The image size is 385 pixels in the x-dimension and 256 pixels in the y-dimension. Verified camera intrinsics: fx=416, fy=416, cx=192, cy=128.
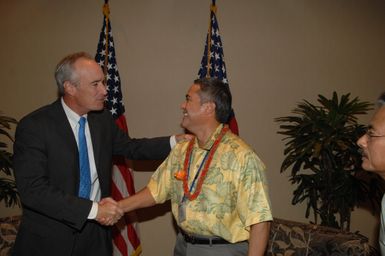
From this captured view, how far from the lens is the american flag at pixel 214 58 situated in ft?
12.8

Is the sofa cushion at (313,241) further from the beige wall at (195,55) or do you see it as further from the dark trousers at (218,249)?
the beige wall at (195,55)

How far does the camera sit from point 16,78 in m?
4.48

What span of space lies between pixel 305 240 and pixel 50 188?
167 centimetres

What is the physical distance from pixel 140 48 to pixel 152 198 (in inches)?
83.8

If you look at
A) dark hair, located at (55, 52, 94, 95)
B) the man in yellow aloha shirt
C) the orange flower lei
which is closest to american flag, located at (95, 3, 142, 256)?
dark hair, located at (55, 52, 94, 95)

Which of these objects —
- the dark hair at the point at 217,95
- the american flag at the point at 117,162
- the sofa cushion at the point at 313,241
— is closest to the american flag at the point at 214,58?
the american flag at the point at 117,162

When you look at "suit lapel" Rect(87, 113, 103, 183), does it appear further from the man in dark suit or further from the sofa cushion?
the sofa cushion

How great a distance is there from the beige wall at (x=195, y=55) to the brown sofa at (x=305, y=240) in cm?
160

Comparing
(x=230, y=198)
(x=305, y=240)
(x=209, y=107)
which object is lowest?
(x=305, y=240)

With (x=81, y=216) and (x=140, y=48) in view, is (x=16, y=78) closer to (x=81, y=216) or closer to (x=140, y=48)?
(x=140, y=48)

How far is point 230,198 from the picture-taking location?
2.24 meters

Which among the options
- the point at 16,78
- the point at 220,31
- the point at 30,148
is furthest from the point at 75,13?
the point at 30,148

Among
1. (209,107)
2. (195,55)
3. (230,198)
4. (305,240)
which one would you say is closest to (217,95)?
(209,107)

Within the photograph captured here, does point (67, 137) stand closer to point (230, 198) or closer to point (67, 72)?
point (67, 72)
